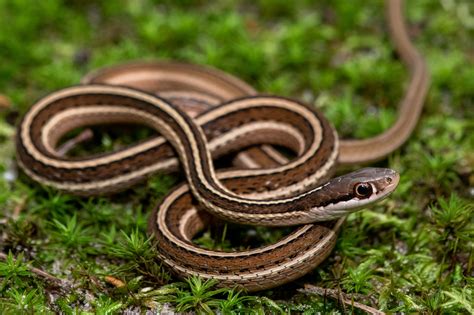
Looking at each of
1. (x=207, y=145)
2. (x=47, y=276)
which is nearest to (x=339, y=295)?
(x=207, y=145)

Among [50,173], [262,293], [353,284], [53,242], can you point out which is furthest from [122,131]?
[353,284]

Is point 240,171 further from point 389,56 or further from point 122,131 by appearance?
point 389,56

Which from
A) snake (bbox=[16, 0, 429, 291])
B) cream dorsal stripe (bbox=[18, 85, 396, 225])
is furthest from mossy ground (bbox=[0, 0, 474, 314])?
cream dorsal stripe (bbox=[18, 85, 396, 225])

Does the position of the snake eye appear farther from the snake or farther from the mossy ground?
the mossy ground

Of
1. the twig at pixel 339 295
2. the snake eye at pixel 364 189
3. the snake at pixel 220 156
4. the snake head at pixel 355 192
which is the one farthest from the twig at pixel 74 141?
the snake eye at pixel 364 189

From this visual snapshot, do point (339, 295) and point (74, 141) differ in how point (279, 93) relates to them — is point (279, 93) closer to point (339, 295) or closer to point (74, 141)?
point (74, 141)
